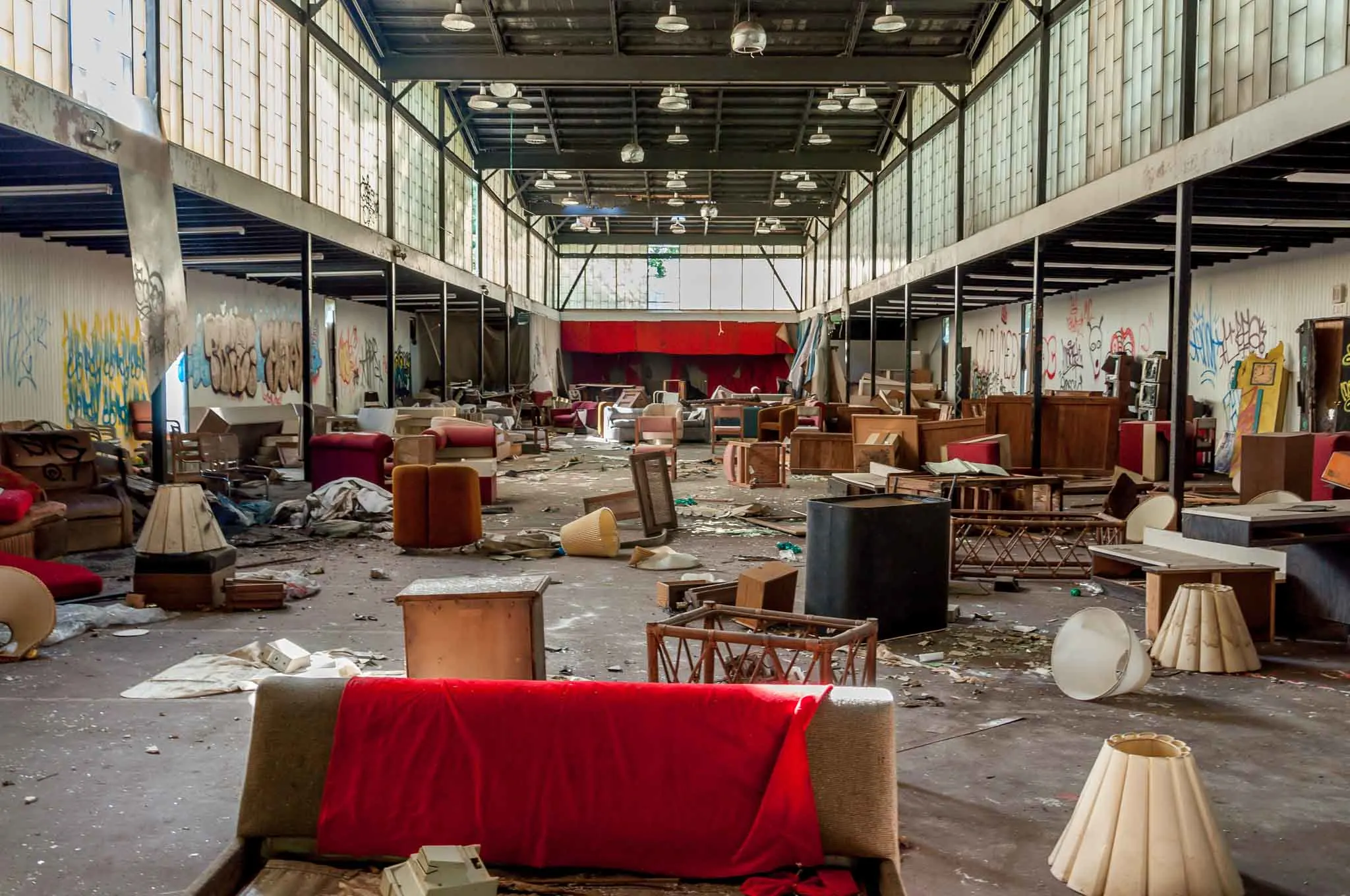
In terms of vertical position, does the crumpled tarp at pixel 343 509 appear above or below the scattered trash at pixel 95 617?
above

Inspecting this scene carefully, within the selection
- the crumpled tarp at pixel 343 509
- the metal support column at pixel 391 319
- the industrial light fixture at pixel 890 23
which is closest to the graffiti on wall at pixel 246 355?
the metal support column at pixel 391 319

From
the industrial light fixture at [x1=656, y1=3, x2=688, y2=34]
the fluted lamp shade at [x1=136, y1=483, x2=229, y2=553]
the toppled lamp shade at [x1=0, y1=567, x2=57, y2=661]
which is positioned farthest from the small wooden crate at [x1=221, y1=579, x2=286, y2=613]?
the industrial light fixture at [x1=656, y1=3, x2=688, y2=34]

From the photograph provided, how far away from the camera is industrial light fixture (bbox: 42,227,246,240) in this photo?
12797mm

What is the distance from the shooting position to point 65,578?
Result: 7594 millimetres

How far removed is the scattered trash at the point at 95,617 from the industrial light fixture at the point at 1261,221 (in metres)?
11.6

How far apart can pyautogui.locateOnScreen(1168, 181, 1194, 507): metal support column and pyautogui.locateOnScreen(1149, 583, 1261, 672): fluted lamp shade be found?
12.4 feet

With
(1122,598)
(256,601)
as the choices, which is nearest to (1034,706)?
(1122,598)

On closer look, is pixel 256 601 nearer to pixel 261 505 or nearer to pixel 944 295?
pixel 261 505

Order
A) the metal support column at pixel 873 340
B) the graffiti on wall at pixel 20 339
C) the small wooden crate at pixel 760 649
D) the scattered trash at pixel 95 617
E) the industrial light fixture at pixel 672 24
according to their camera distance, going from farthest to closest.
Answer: the metal support column at pixel 873 340 < the industrial light fixture at pixel 672 24 < the graffiti on wall at pixel 20 339 < the scattered trash at pixel 95 617 < the small wooden crate at pixel 760 649

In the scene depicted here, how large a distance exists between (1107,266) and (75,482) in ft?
51.5

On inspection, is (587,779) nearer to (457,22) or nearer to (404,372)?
(457,22)

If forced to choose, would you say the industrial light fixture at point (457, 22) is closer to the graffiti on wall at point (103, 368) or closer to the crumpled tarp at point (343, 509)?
the graffiti on wall at point (103, 368)

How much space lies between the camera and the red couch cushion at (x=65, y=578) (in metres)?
7.48

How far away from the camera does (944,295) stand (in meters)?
26.5
